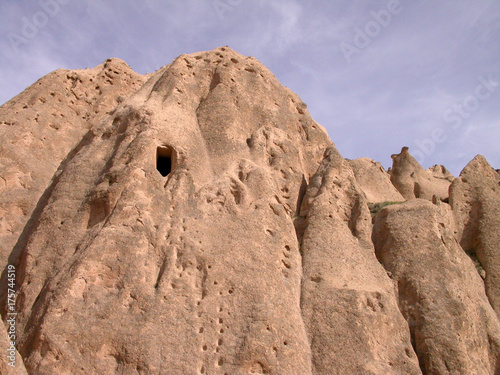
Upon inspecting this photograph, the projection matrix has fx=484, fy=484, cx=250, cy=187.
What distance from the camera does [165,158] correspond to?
11.9 m

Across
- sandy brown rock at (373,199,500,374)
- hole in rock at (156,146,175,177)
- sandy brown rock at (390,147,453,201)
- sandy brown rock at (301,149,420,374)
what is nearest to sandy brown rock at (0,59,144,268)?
hole in rock at (156,146,175,177)

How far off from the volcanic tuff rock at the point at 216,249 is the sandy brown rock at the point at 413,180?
188 inches

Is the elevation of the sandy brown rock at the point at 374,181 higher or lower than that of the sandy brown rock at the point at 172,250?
higher

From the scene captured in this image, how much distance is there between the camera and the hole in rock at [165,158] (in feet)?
36.9

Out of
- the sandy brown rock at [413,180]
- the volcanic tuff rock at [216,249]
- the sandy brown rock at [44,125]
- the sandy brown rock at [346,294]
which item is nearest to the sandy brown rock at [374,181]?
the volcanic tuff rock at [216,249]

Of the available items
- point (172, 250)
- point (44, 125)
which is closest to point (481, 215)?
point (172, 250)

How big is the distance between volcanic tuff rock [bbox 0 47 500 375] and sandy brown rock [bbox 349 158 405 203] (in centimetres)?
243

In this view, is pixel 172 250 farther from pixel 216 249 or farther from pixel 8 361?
pixel 8 361

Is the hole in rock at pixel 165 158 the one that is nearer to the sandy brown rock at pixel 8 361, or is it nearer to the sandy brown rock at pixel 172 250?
the sandy brown rock at pixel 172 250

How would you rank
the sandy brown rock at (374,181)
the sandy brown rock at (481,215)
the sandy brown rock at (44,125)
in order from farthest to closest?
the sandy brown rock at (374,181) → the sandy brown rock at (481,215) → the sandy brown rock at (44,125)

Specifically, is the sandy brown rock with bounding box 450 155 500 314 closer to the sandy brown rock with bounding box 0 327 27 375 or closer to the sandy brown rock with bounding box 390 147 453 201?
the sandy brown rock with bounding box 390 147 453 201

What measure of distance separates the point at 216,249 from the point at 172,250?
85 cm

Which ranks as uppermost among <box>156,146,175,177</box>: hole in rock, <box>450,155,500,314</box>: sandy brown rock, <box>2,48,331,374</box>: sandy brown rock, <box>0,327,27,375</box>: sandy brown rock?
<box>450,155,500,314</box>: sandy brown rock

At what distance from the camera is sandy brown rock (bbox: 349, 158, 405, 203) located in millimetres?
15649
